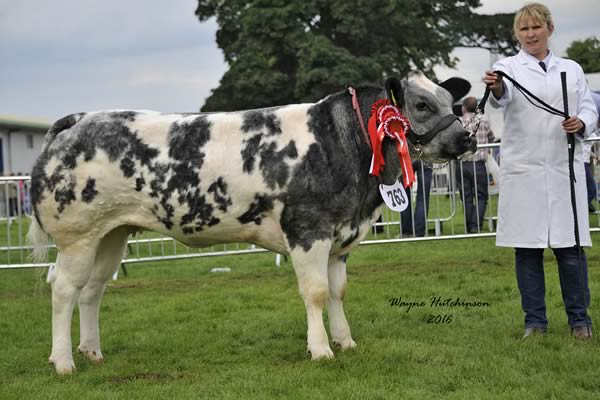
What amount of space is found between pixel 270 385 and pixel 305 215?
120 cm

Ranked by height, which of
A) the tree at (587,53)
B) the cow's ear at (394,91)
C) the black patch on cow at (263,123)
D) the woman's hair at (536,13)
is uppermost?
the tree at (587,53)

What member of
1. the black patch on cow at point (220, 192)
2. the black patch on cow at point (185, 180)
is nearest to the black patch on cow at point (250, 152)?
the black patch on cow at point (220, 192)

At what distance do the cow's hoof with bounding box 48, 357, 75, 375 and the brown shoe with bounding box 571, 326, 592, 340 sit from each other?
146 inches

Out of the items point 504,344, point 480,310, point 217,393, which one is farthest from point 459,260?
point 217,393

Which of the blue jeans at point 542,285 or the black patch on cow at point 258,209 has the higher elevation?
the black patch on cow at point 258,209

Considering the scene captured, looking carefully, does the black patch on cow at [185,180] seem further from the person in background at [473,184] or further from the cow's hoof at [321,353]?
the person in background at [473,184]

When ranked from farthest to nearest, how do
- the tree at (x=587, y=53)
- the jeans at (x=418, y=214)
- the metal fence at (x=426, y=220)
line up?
the tree at (x=587, y=53) → the jeans at (x=418, y=214) → the metal fence at (x=426, y=220)

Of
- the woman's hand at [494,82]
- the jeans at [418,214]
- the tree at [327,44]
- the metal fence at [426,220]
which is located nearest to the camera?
the woman's hand at [494,82]

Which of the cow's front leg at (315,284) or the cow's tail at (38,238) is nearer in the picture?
the cow's front leg at (315,284)

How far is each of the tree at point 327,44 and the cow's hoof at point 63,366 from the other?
28.7 m

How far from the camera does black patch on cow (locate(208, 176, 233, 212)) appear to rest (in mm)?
5645

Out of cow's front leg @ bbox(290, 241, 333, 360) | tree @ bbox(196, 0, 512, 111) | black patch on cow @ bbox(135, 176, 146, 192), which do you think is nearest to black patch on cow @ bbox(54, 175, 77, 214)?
black patch on cow @ bbox(135, 176, 146, 192)

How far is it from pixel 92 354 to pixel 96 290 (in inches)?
19.2

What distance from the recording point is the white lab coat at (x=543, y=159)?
19.6ft
